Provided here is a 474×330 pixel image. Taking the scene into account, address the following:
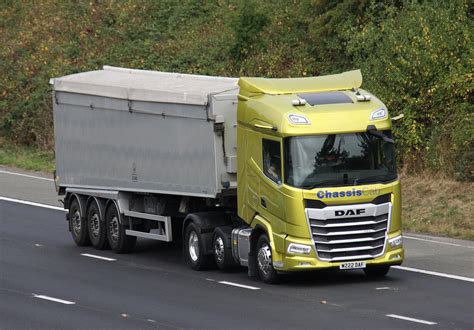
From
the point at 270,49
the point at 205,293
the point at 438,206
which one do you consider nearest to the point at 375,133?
the point at 205,293

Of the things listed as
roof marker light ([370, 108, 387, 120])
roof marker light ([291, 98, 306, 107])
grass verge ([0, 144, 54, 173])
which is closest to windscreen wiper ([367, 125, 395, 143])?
roof marker light ([370, 108, 387, 120])

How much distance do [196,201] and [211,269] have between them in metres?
1.36

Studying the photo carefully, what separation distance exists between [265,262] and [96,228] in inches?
248

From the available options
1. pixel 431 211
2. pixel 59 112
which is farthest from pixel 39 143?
pixel 431 211

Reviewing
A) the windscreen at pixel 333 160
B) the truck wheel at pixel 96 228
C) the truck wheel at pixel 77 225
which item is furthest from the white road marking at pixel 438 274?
the truck wheel at pixel 77 225

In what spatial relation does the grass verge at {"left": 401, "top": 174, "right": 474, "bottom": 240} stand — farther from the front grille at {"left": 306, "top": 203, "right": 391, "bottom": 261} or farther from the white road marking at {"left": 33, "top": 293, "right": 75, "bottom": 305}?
the white road marking at {"left": 33, "top": 293, "right": 75, "bottom": 305}

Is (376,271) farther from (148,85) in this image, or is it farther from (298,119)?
(148,85)

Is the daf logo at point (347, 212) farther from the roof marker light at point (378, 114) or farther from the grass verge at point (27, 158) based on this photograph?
the grass verge at point (27, 158)

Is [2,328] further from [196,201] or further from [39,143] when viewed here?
[39,143]

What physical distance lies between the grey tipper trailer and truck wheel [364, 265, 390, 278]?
268 cm

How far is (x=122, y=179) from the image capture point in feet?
81.4

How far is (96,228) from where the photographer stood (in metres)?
26.0

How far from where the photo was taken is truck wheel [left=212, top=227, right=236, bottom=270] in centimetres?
2183

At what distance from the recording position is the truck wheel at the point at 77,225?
26344 millimetres
